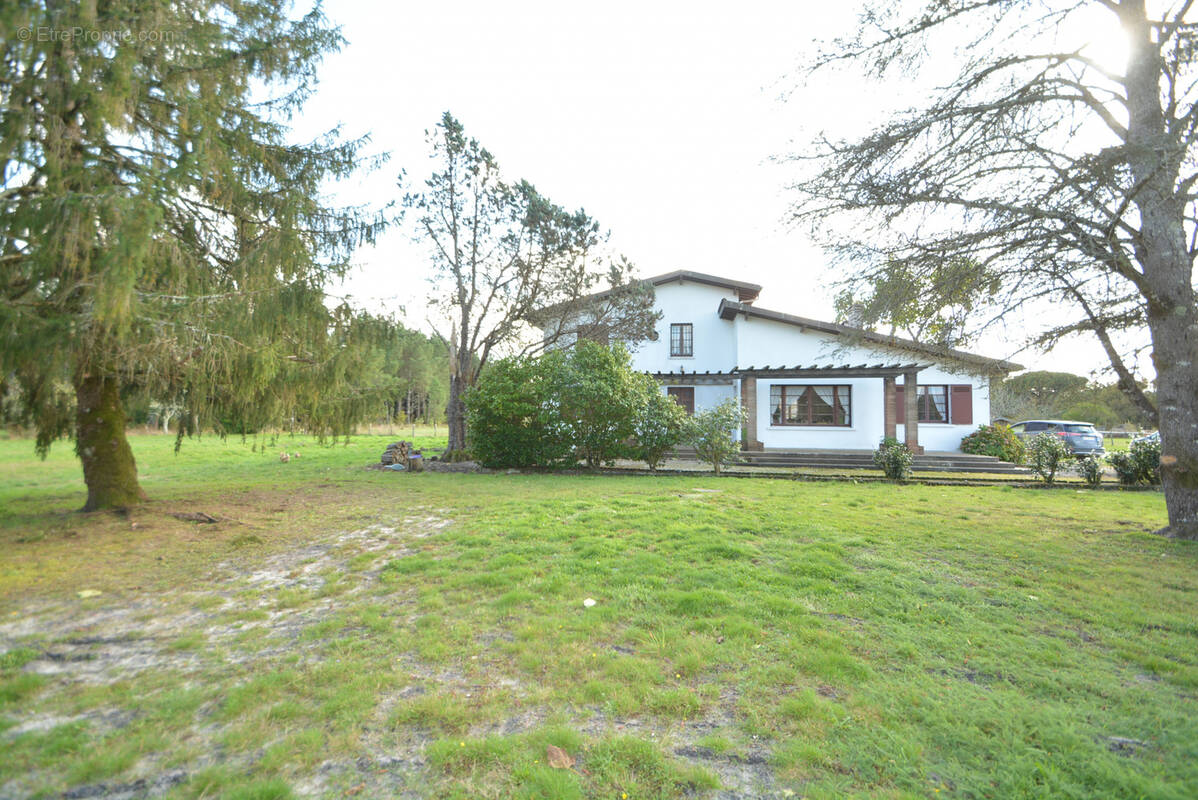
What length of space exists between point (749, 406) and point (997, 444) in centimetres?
836

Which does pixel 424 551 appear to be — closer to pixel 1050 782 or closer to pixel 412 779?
pixel 412 779

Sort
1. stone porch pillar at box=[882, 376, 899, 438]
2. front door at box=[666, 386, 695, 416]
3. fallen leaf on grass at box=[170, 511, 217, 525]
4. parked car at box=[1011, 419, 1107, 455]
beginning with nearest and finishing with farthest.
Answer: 1. fallen leaf on grass at box=[170, 511, 217, 525]
2. stone porch pillar at box=[882, 376, 899, 438]
3. parked car at box=[1011, 419, 1107, 455]
4. front door at box=[666, 386, 695, 416]

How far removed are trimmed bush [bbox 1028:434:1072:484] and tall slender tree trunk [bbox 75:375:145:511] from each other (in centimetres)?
1870

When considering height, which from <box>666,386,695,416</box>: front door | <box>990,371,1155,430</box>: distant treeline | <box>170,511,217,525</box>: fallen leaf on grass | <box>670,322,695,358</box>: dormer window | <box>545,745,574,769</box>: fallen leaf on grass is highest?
<box>670,322,695,358</box>: dormer window

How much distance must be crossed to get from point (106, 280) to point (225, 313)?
1352 millimetres

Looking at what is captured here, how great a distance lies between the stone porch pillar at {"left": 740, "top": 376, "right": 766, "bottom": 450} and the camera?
18.9 meters

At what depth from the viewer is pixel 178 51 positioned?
19.6 ft

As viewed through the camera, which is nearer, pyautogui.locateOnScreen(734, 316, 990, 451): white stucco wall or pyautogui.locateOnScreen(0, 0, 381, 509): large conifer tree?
pyautogui.locateOnScreen(0, 0, 381, 509): large conifer tree

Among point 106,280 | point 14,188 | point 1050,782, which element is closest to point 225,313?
point 106,280

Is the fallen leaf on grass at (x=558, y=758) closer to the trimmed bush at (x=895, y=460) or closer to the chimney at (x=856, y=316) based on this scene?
the chimney at (x=856, y=316)

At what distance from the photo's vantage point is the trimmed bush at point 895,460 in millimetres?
12930

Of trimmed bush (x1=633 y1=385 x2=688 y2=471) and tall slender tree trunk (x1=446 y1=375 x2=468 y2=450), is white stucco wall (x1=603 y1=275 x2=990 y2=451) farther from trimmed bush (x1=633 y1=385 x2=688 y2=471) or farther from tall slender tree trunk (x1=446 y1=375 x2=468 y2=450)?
tall slender tree trunk (x1=446 y1=375 x2=468 y2=450)

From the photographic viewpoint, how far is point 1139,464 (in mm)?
11773

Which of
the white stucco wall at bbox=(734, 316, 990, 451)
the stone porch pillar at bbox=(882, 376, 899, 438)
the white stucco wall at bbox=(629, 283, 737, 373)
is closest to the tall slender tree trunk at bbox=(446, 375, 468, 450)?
the white stucco wall at bbox=(629, 283, 737, 373)
